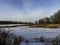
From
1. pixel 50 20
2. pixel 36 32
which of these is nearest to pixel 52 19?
pixel 50 20

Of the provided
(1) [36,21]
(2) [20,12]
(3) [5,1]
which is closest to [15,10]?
(2) [20,12]

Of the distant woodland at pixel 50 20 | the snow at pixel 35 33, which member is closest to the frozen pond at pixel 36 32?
the snow at pixel 35 33

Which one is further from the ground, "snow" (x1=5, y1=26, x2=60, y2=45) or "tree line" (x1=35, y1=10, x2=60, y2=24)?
"tree line" (x1=35, y1=10, x2=60, y2=24)

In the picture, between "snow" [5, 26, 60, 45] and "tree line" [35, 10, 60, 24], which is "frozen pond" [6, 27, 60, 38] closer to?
"snow" [5, 26, 60, 45]

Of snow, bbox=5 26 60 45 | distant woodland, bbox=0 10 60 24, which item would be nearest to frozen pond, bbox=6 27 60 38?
snow, bbox=5 26 60 45

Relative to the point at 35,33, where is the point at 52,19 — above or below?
above

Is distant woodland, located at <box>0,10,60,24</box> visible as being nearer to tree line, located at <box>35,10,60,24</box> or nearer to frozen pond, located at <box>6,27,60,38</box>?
tree line, located at <box>35,10,60,24</box>

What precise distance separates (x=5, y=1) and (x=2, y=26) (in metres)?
0.35

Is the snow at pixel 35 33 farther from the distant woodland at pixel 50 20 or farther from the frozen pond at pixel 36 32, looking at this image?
the distant woodland at pixel 50 20

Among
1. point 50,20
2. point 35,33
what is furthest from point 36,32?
point 50,20

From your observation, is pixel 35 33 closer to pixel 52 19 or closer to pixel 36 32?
pixel 36 32

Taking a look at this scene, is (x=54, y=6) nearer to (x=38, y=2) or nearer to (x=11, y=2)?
(x=38, y=2)

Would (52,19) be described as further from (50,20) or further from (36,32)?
(36,32)

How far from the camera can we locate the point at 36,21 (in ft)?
5.82
